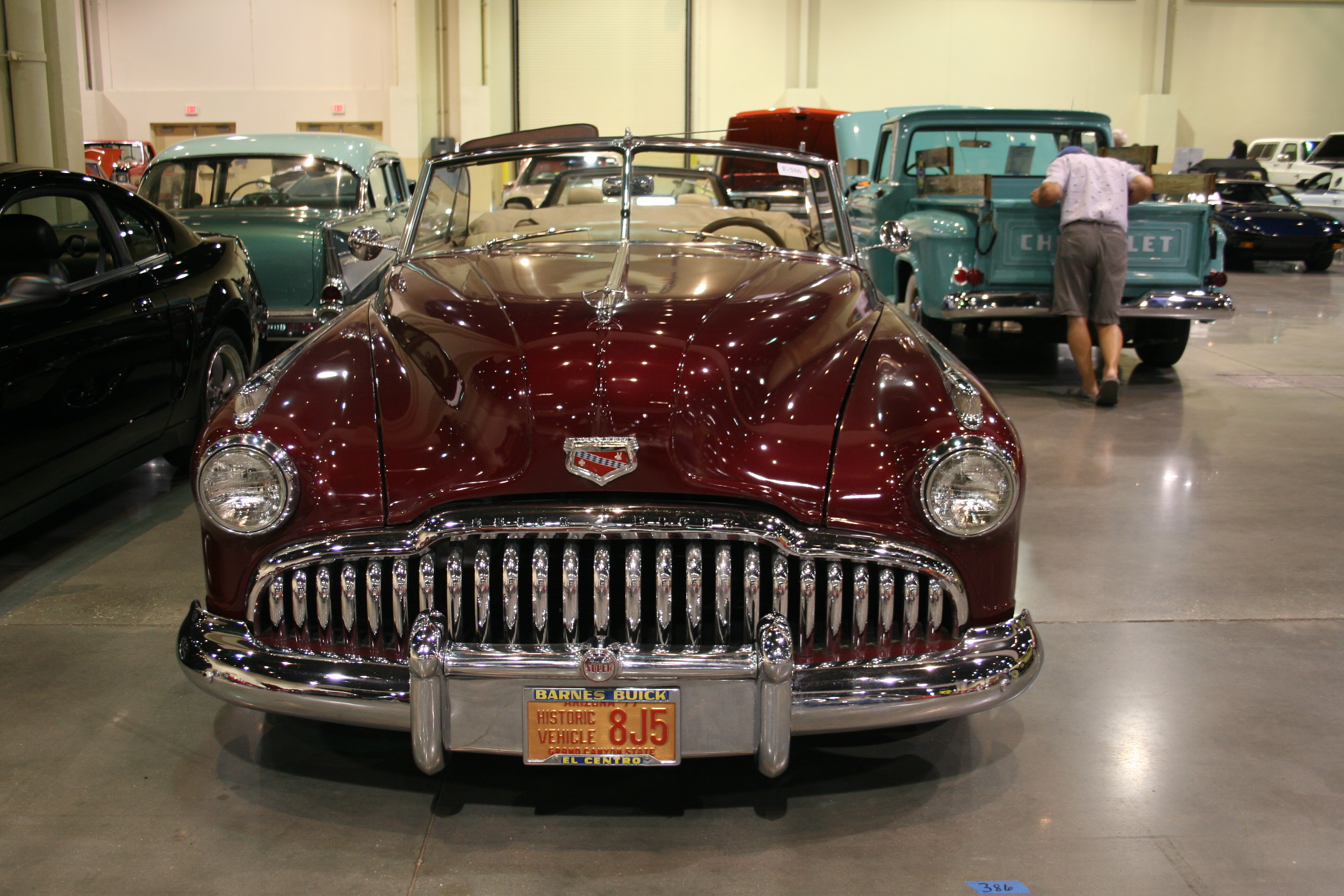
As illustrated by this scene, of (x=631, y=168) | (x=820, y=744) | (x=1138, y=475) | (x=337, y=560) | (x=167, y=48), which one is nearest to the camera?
(x=337, y=560)

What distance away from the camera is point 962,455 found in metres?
2.41

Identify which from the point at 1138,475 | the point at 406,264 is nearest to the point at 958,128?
the point at 1138,475

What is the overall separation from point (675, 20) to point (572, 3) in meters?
1.85

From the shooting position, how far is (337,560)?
2355mm

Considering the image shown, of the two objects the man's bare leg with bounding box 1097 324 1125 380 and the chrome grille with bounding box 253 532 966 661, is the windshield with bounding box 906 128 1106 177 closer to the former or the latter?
the man's bare leg with bounding box 1097 324 1125 380

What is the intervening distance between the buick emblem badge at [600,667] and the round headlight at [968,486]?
0.73 meters

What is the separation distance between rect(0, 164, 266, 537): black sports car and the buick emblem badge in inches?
62.3

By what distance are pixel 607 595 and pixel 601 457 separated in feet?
0.93

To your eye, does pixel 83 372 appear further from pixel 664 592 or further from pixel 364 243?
pixel 664 592

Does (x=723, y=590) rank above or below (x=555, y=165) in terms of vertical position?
below

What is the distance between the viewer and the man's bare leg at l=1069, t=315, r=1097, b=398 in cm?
700

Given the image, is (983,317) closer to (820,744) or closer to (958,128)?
(958,128)

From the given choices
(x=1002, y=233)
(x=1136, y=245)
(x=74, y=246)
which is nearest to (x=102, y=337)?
(x=74, y=246)

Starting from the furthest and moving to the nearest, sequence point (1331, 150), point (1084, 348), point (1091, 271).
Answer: point (1331, 150), point (1084, 348), point (1091, 271)
